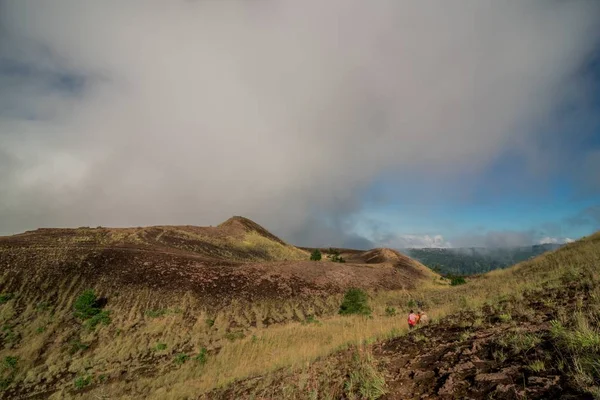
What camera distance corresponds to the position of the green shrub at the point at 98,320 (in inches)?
945

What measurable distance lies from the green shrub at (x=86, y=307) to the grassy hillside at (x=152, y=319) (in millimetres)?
109

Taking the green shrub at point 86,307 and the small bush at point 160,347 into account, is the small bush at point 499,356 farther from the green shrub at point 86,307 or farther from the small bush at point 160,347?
the green shrub at point 86,307

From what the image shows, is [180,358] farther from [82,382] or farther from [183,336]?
[82,382]

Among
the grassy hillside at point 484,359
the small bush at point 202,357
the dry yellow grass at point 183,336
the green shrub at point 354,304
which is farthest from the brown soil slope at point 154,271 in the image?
the grassy hillside at point 484,359

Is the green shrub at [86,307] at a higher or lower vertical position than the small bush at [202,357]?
higher

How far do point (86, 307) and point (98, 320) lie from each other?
6.22 ft

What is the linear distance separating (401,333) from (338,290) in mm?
32583

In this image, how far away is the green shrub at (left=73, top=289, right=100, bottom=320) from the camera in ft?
82.0

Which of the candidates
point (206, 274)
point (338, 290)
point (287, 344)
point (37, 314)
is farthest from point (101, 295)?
point (338, 290)

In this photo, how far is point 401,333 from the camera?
10328mm

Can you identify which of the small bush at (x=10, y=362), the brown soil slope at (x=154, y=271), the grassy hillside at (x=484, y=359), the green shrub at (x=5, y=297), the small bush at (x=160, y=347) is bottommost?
the small bush at (x=10, y=362)

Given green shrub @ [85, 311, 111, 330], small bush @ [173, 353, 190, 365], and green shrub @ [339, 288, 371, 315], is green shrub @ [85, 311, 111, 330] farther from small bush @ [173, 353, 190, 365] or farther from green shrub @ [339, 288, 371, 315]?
green shrub @ [339, 288, 371, 315]

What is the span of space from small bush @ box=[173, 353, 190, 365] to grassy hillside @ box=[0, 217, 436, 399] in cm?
9

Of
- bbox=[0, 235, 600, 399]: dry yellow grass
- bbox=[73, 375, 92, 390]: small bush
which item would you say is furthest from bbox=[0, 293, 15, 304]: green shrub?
bbox=[73, 375, 92, 390]: small bush
